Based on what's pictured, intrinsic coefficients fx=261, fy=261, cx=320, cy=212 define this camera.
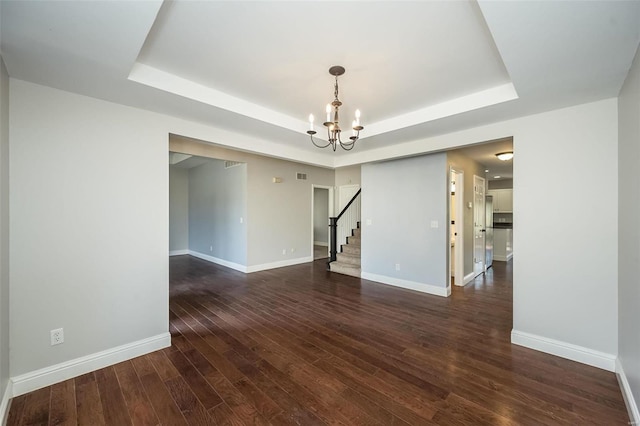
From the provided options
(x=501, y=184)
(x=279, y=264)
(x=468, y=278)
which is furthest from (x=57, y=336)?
(x=501, y=184)

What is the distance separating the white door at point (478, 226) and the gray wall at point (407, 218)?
163 cm

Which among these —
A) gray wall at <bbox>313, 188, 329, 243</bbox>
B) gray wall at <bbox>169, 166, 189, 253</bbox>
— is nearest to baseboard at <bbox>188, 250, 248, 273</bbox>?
gray wall at <bbox>169, 166, 189, 253</bbox>

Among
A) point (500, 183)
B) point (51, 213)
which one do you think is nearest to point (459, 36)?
point (51, 213)

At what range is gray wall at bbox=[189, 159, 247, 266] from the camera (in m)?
5.94

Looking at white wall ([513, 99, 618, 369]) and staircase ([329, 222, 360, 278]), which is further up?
white wall ([513, 99, 618, 369])

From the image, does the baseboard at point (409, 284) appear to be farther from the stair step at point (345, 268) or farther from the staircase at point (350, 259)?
the staircase at point (350, 259)

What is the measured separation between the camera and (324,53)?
2.02 metres

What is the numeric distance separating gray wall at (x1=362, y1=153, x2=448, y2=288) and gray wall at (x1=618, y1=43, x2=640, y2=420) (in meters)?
2.10

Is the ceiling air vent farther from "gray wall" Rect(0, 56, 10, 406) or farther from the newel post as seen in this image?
"gray wall" Rect(0, 56, 10, 406)

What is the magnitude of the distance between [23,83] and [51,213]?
102 centimetres

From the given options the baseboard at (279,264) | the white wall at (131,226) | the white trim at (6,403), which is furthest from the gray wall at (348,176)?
the white trim at (6,403)

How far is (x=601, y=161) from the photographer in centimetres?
234

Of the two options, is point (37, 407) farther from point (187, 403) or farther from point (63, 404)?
point (187, 403)

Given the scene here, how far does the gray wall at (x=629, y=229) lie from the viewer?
175cm
